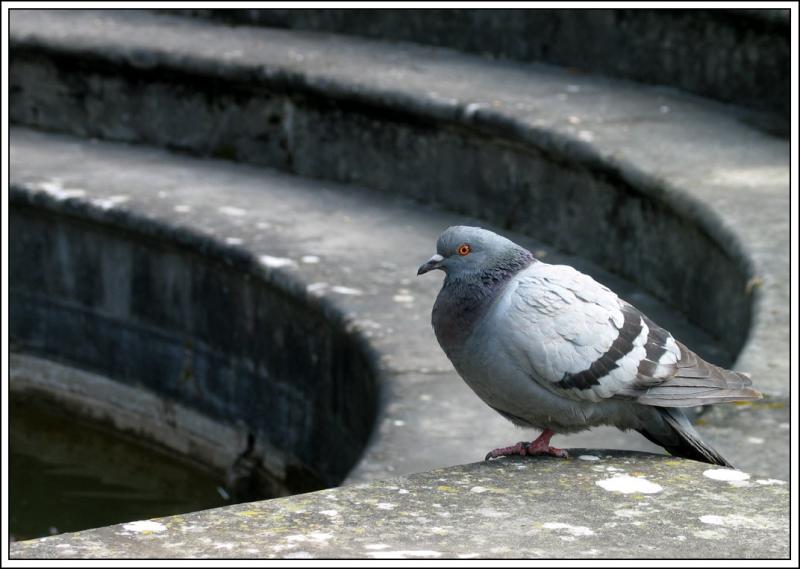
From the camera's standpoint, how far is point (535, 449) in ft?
9.64

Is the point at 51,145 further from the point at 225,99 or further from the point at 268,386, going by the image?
the point at 268,386

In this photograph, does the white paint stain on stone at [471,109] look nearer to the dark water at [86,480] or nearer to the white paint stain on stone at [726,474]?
the dark water at [86,480]

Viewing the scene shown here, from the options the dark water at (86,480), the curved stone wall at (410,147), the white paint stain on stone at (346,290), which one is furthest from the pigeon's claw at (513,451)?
the dark water at (86,480)

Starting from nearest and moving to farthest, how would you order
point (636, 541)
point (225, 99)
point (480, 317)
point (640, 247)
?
point (636, 541) < point (480, 317) < point (640, 247) < point (225, 99)

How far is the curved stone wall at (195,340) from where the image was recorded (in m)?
4.84

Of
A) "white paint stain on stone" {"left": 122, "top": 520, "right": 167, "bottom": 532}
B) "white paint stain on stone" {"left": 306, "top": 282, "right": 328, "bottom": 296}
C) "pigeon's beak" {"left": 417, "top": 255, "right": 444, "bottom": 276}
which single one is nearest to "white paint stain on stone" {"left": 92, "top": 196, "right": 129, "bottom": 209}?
"white paint stain on stone" {"left": 306, "top": 282, "right": 328, "bottom": 296}

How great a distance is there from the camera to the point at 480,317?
2787mm

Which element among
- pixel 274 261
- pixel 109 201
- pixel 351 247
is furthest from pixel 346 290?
pixel 109 201

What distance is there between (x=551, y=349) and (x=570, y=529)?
451 millimetres

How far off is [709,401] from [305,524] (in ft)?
3.25

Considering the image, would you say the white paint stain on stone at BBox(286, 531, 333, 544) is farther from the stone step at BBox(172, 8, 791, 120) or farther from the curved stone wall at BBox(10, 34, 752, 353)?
the stone step at BBox(172, 8, 791, 120)

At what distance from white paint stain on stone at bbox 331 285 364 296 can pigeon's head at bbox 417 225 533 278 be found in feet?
6.44

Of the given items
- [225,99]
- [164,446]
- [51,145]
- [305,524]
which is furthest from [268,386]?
[305,524]

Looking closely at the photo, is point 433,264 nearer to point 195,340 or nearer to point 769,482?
point 769,482
